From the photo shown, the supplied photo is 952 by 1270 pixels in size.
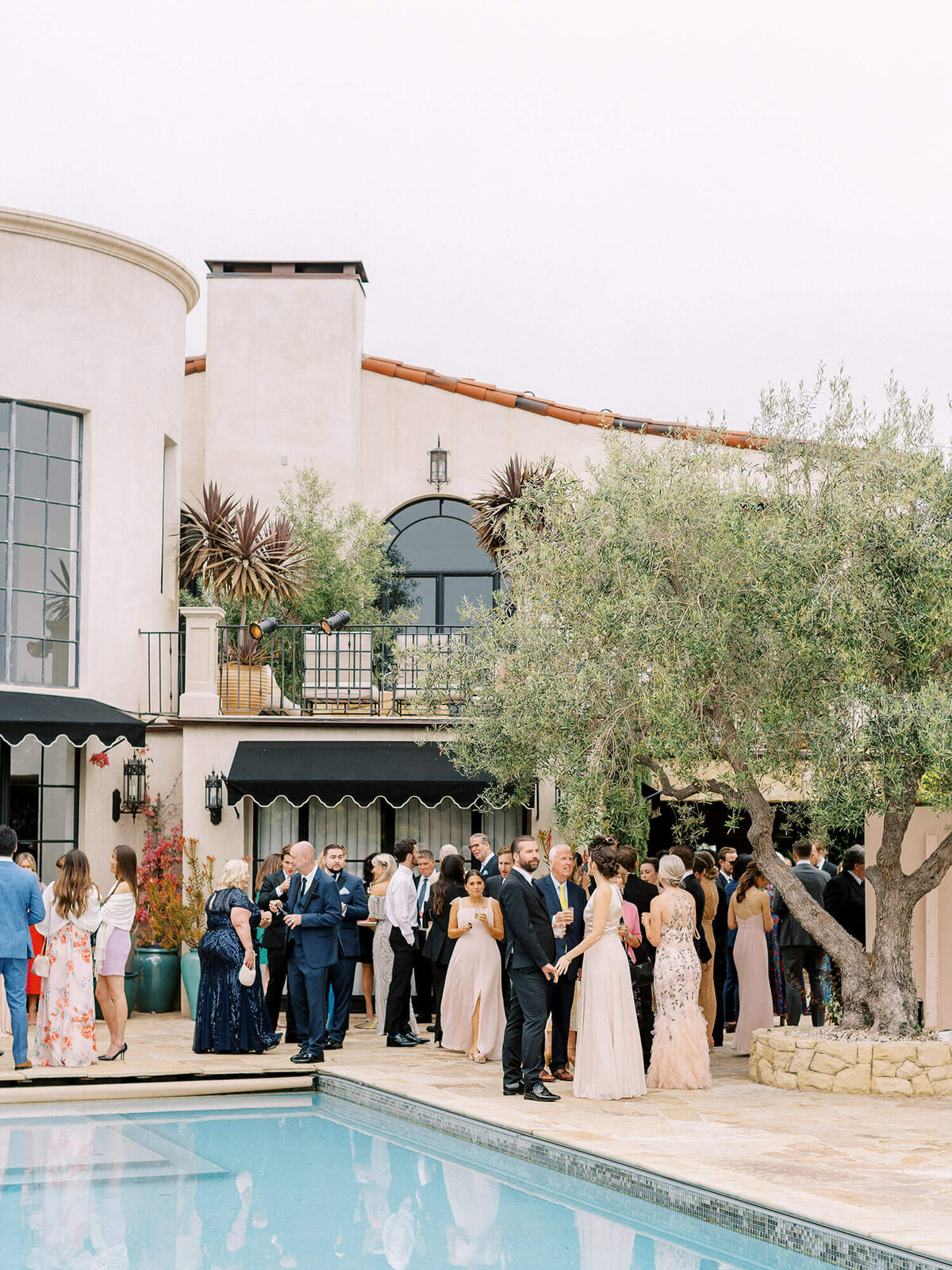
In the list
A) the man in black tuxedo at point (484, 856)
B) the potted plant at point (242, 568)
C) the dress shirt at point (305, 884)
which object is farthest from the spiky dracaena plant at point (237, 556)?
the dress shirt at point (305, 884)

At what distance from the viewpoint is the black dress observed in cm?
1226

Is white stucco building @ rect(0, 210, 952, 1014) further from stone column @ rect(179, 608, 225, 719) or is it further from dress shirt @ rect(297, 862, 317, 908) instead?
dress shirt @ rect(297, 862, 317, 908)

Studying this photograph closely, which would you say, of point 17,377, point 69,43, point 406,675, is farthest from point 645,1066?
point 69,43

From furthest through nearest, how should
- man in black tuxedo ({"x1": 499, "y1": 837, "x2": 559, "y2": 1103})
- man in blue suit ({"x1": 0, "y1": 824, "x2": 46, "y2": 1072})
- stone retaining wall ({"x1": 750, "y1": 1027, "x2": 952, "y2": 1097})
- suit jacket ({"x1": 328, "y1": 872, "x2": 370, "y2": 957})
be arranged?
suit jacket ({"x1": 328, "y1": 872, "x2": 370, "y2": 957})
man in blue suit ({"x1": 0, "y1": 824, "x2": 46, "y2": 1072})
stone retaining wall ({"x1": 750, "y1": 1027, "x2": 952, "y2": 1097})
man in black tuxedo ({"x1": 499, "y1": 837, "x2": 559, "y2": 1103})

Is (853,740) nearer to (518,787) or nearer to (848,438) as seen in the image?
(848,438)

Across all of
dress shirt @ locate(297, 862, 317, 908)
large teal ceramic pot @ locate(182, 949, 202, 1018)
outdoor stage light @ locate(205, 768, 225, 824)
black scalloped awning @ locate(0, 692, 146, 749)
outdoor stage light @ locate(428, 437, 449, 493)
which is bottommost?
large teal ceramic pot @ locate(182, 949, 202, 1018)

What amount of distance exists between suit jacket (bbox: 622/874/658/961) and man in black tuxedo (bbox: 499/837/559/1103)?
1549 millimetres

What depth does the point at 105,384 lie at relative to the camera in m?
17.3

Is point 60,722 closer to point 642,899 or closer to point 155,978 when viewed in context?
point 155,978

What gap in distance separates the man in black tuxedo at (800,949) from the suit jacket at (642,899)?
6.16ft

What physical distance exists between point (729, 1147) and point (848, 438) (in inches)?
217

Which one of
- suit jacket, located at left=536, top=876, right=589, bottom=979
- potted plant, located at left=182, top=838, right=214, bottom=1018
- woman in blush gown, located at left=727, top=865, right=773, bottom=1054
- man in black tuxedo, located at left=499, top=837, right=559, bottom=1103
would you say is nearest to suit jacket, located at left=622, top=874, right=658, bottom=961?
suit jacket, located at left=536, top=876, right=589, bottom=979

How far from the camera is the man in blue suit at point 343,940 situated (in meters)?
12.6

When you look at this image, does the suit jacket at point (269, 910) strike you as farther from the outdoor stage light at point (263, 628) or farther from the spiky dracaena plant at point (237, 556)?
the spiky dracaena plant at point (237, 556)
